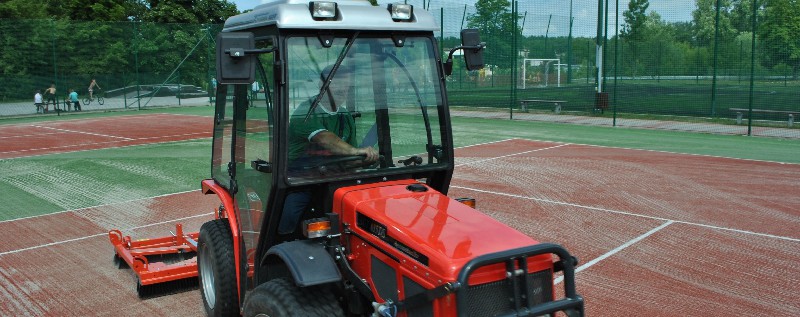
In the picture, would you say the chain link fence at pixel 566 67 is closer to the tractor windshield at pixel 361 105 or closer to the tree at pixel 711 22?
the tree at pixel 711 22

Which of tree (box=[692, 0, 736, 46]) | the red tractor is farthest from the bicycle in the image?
the red tractor

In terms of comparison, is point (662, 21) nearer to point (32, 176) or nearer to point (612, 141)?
point (612, 141)

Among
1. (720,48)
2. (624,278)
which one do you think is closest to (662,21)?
(720,48)

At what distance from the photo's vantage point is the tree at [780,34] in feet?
62.6

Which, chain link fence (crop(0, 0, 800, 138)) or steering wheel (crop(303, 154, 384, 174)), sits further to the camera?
chain link fence (crop(0, 0, 800, 138))

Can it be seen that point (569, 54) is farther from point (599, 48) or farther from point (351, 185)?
point (351, 185)

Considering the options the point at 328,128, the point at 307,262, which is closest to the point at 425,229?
the point at 307,262

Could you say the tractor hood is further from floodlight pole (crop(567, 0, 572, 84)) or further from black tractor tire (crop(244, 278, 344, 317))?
floodlight pole (crop(567, 0, 572, 84))

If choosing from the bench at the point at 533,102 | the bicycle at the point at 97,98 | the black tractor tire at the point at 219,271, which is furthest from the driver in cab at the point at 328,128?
the bicycle at the point at 97,98

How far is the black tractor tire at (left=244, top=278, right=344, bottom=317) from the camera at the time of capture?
3660 mm

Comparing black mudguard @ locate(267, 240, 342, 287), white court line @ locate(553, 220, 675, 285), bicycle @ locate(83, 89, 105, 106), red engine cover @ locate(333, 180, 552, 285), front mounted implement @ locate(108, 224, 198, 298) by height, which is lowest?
white court line @ locate(553, 220, 675, 285)

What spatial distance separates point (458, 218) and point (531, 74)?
2482 centimetres

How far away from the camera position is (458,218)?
148 inches

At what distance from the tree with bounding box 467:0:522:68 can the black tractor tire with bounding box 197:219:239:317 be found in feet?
65.9
